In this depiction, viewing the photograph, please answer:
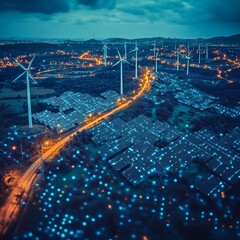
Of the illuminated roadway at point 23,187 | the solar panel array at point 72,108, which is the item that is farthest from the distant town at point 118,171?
the solar panel array at point 72,108

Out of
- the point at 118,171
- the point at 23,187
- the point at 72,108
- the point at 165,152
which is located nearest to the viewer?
the point at 23,187

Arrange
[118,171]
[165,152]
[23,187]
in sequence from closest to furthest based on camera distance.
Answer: [23,187] < [118,171] < [165,152]

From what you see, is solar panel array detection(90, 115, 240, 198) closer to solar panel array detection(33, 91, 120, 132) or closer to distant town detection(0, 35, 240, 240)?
distant town detection(0, 35, 240, 240)

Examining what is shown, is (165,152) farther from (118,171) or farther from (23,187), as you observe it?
(23,187)

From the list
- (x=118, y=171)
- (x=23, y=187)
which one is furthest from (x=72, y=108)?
(x=23, y=187)

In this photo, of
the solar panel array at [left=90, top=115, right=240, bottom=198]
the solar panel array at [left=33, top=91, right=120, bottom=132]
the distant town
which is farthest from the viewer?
the solar panel array at [left=33, top=91, right=120, bottom=132]

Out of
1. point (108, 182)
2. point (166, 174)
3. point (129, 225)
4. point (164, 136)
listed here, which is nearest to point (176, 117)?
point (164, 136)

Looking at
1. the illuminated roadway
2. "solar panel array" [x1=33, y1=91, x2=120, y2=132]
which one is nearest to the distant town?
the illuminated roadway

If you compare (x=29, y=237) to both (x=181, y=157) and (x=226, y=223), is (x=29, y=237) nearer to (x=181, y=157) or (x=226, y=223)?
(x=226, y=223)

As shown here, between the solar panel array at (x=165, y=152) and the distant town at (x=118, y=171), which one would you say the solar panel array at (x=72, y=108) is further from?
the solar panel array at (x=165, y=152)

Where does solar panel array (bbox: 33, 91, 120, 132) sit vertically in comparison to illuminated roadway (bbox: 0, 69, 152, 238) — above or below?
above

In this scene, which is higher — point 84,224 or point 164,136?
point 164,136
